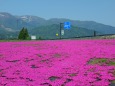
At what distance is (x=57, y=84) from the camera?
18922 mm

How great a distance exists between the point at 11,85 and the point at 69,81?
4.04 m

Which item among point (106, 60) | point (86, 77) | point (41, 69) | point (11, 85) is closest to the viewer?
point (11, 85)

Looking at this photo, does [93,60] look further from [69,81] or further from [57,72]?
[69,81]

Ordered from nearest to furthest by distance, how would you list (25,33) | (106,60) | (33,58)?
(106,60), (33,58), (25,33)

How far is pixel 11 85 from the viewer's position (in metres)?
18.9

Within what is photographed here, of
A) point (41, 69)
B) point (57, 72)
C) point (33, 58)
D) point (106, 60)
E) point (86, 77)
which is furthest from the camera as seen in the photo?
point (33, 58)

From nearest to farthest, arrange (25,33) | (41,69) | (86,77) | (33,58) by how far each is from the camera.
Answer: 1. (86,77)
2. (41,69)
3. (33,58)
4. (25,33)

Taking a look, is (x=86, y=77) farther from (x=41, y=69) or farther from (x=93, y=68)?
(x=41, y=69)

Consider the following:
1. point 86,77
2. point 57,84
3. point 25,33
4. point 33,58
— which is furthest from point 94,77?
point 25,33

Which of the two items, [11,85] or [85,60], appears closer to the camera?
[11,85]

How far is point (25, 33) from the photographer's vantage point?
96.8 metres

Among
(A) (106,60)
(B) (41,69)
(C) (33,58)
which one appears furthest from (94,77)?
(C) (33,58)

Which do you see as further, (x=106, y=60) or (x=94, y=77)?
(x=106, y=60)

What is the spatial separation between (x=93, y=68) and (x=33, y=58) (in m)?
9.92
